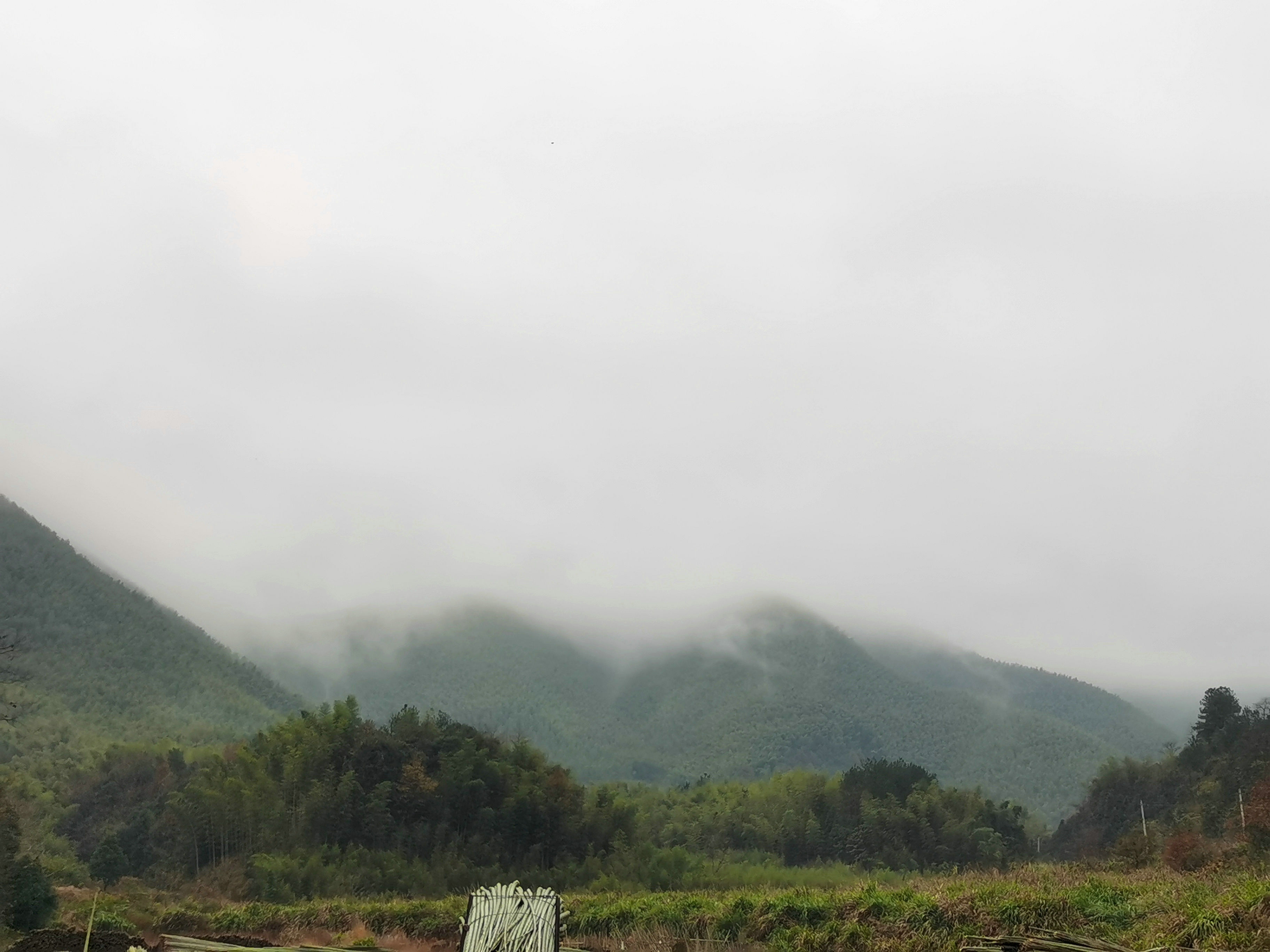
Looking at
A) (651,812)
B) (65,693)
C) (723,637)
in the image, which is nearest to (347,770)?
(651,812)

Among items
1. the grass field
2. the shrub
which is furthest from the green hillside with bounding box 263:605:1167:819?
the grass field

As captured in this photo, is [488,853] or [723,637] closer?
[488,853]

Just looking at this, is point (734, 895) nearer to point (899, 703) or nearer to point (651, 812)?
point (651, 812)

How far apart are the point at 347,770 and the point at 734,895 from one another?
31318 millimetres

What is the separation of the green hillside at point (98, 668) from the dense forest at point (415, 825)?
25871 millimetres

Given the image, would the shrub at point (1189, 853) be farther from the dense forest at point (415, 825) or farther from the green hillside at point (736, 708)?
the green hillside at point (736, 708)

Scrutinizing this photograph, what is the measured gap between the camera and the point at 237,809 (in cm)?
4969

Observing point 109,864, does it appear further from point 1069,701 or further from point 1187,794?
point 1069,701

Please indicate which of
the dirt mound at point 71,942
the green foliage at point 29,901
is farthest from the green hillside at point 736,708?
the dirt mound at point 71,942

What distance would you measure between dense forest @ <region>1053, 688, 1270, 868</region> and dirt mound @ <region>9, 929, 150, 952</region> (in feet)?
101

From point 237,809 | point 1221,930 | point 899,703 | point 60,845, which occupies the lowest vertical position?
point 60,845

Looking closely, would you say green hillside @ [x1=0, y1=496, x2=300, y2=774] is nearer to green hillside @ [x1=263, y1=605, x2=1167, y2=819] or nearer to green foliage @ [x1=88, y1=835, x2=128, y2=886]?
green foliage @ [x1=88, y1=835, x2=128, y2=886]

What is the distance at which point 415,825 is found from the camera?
166 feet

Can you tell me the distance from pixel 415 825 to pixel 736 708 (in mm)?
96262
